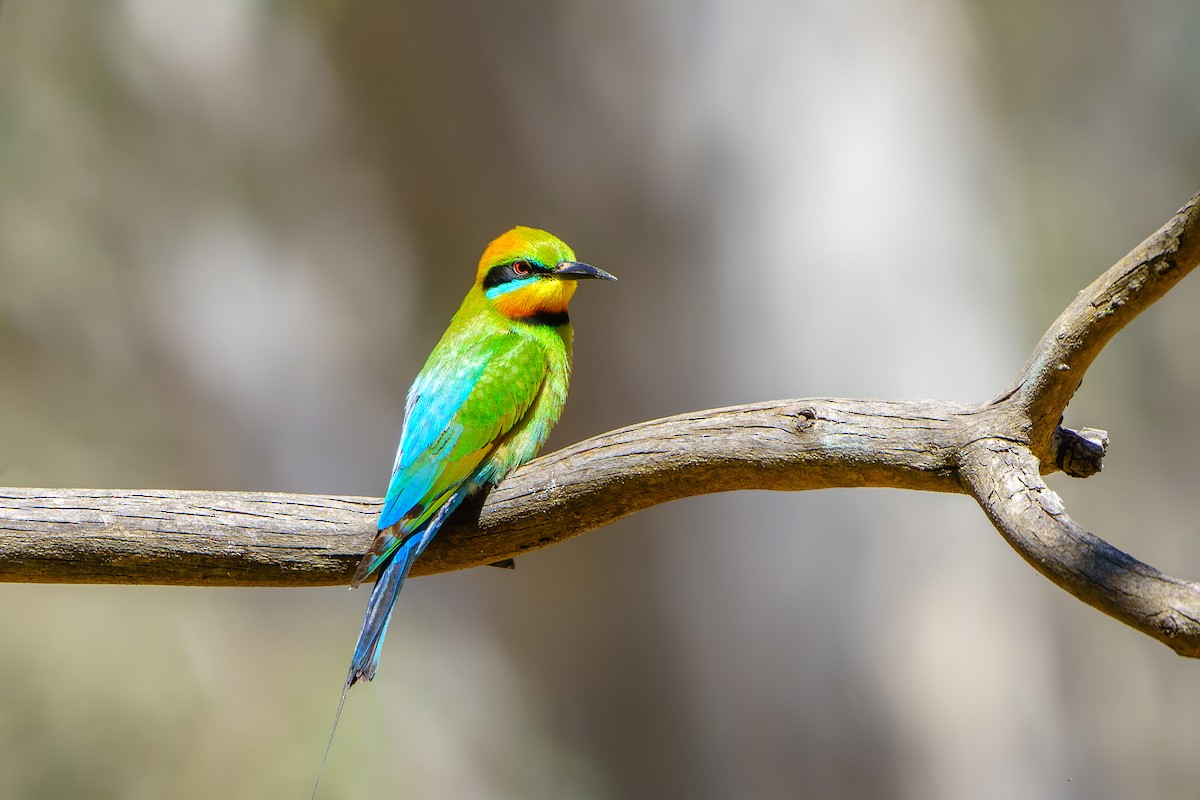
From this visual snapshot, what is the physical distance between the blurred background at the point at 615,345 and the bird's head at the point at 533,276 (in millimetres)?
1212

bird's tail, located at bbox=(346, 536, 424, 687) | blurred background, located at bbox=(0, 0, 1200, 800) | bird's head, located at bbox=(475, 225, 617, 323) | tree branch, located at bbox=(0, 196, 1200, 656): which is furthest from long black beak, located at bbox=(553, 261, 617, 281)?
blurred background, located at bbox=(0, 0, 1200, 800)

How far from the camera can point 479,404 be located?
1.90 metres

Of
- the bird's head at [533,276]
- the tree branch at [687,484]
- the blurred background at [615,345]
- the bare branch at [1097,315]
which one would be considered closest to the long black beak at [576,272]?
the bird's head at [533,276]

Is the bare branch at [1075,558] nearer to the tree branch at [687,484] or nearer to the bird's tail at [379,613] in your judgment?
the tree branch at [687,484]

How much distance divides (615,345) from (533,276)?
1312 millimetres

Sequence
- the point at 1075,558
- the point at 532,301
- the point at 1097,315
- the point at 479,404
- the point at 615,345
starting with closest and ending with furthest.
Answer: the point at 1075,558 → the point at 1097,315 → the point at 479,404 → the point at 532,301 → the point at 615,345

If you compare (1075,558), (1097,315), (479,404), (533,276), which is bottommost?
(1075,558)

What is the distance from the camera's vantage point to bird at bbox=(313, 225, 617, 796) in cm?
163

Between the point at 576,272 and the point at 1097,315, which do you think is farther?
the point at 576,272

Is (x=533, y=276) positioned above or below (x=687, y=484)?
above

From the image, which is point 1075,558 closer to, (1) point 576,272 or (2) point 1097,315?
(2) point 1097,315

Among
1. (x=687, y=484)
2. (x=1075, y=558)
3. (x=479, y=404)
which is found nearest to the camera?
(x=1075, y=558)

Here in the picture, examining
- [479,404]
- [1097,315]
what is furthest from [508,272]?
[1097,315]

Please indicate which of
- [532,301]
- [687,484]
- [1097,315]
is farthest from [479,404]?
[1097,315]
